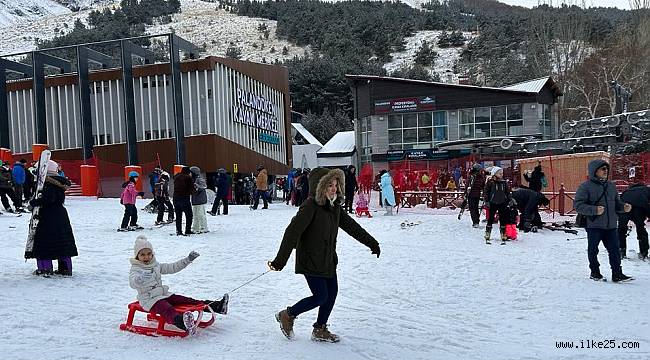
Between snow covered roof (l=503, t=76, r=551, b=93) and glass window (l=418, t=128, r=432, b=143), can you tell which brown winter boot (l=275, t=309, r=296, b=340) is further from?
glass window (l=418, t=128, r=432, b=143)

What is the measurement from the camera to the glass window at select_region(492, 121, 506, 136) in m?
43.6

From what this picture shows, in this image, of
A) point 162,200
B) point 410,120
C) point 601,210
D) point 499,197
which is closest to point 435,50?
point 410,120

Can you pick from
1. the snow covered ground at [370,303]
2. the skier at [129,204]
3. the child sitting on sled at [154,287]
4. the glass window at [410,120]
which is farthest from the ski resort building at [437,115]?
the child sitting on sled at [154,287]

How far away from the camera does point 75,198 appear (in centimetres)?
2609

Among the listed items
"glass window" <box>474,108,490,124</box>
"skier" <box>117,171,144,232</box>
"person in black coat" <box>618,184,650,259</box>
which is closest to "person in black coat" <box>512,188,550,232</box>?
"person in black coat" <box>618,184,650,259</box>

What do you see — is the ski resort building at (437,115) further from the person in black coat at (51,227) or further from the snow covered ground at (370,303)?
the person in black coat at (51,227)

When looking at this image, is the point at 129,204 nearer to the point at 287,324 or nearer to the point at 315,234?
the point at 287,324

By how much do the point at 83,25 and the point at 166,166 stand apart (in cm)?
11550

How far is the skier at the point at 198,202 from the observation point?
1428 centimetres

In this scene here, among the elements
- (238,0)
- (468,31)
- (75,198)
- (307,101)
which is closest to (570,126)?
(75,198)

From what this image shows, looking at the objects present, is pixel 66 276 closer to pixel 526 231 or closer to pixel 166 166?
pixel 526 231

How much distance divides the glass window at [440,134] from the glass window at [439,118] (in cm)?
35

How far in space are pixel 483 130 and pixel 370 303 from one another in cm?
3845

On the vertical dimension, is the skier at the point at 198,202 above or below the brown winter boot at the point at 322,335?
above
